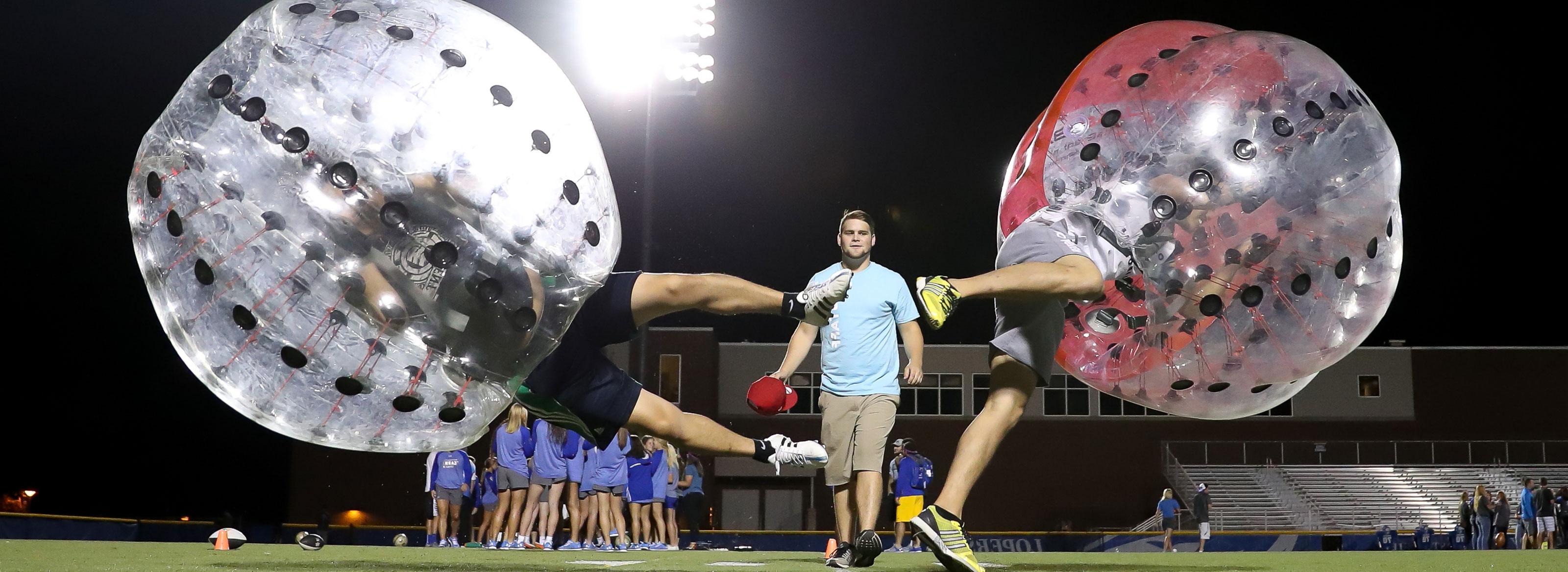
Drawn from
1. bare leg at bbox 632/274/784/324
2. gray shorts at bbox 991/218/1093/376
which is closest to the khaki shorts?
gray shorts at bbox 991/218/1093/376

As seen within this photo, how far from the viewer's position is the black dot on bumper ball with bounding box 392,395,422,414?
12.6 feet

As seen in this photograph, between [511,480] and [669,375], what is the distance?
78.3 ft

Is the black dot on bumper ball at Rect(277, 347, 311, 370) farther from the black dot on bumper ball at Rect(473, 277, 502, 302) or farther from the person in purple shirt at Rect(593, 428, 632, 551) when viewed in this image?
the person in purple shirt at Rect(593, 428, 632, 551)

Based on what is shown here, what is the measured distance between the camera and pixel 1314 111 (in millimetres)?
4836

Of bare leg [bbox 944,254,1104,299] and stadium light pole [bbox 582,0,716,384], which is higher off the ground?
stadium light pole [bbox 582,0,716,384]

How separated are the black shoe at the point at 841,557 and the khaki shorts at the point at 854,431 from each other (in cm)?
31

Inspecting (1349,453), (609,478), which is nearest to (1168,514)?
(609,478)

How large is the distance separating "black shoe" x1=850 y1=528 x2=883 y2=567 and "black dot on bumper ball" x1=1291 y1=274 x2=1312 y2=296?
2062 mm

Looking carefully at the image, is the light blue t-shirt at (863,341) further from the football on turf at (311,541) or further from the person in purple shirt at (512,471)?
the person in purple shirt at (512,471)

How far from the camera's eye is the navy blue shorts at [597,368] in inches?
159

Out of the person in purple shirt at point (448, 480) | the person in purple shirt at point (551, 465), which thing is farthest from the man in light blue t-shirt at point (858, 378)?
the person in purple shirt at point (448, 480)

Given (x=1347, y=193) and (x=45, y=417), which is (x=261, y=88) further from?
(x=45, y=417)

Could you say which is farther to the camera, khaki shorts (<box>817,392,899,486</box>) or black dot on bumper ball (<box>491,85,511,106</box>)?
khaki shorts (<box>817,392,899,486</box>)

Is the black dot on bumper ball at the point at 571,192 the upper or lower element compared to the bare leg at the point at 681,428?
upper
